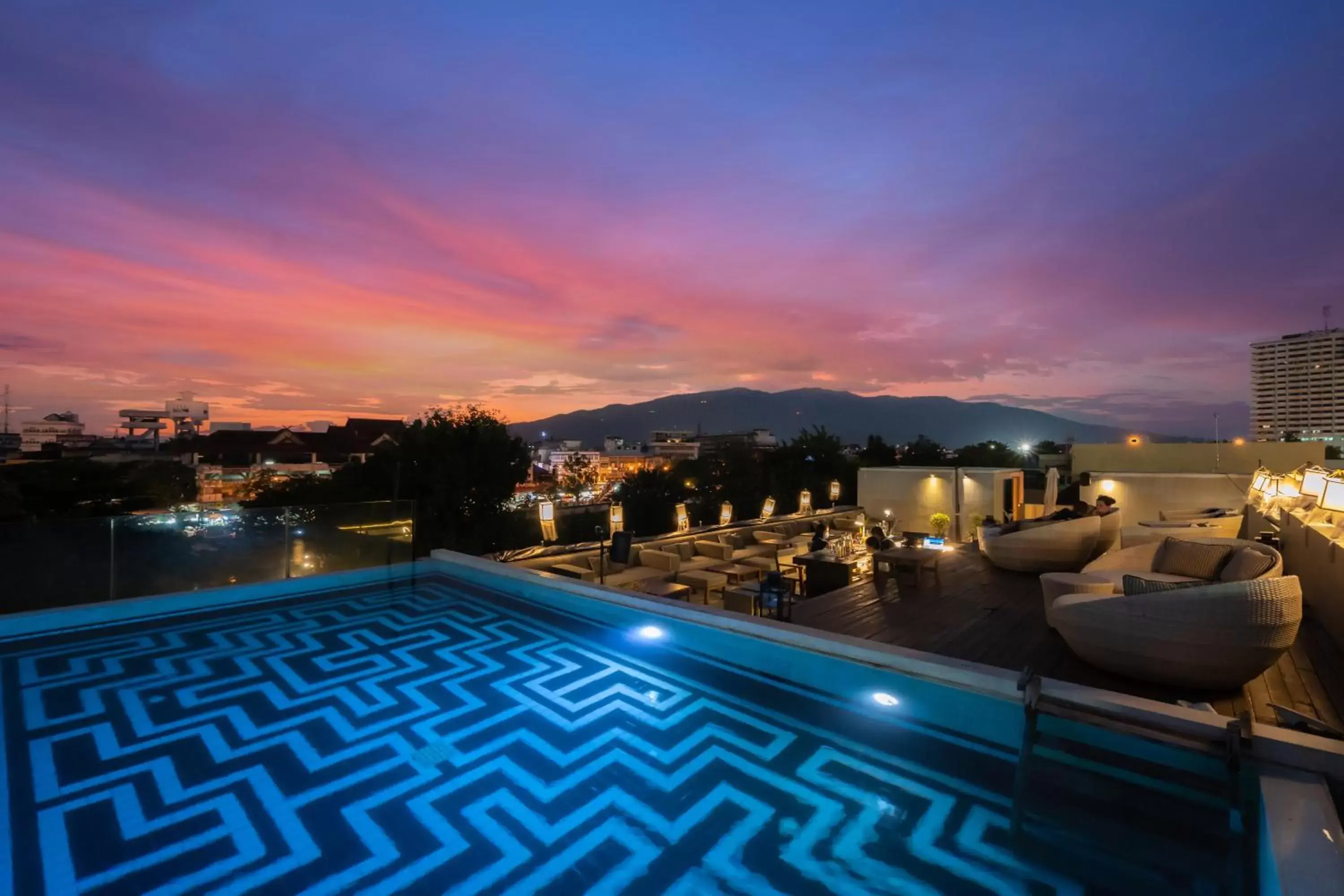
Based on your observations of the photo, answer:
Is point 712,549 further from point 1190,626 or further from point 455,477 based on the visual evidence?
point 455,477

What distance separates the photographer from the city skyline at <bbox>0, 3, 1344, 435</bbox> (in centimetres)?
755

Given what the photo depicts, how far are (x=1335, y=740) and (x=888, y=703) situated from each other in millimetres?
1857

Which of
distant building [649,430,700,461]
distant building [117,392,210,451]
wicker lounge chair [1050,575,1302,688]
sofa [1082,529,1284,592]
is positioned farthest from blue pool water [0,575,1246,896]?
distant building [649,430,700,461]

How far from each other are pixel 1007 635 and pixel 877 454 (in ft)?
93.9

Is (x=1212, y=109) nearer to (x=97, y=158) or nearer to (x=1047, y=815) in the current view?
(x=1047, y=815)

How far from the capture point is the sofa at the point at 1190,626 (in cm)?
295

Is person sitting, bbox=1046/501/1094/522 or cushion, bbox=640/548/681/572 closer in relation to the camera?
person sitting, bbox=1046/501/1094/522

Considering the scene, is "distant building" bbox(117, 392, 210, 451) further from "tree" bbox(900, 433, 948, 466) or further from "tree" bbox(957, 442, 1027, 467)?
"tree" bbox(957, 442, 1027, 467)

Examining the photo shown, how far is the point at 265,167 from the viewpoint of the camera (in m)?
9.40

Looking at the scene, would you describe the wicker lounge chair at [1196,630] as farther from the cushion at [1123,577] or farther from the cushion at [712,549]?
the cushion at [712,549]

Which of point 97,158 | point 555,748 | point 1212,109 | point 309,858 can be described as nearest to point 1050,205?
point 1212,109

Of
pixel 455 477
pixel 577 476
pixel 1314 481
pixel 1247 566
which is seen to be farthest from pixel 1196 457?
pixel 577 476

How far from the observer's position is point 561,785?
9.03 feet

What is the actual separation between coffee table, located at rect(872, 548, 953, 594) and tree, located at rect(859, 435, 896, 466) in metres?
22.7
